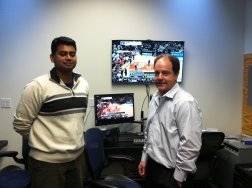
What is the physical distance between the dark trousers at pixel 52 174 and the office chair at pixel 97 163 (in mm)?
211

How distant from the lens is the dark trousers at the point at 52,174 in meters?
1.56

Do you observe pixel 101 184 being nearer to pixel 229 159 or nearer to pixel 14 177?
pixel 14 177

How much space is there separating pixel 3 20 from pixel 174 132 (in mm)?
2524

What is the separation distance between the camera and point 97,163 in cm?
208

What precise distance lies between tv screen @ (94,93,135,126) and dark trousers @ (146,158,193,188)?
1.20 meters

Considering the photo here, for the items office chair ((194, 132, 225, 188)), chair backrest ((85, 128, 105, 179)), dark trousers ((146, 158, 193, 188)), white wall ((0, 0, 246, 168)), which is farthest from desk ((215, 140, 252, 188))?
chair backrest ((85, 128, 105, 179))

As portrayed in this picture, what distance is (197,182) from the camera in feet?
8.64

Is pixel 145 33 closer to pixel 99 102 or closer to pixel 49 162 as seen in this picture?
pixel 99 102

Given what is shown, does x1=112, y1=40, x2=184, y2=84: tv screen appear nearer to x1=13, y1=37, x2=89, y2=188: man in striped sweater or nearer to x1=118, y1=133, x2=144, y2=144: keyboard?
x1=118, y1=133, x2=144, y2=144: keyboard

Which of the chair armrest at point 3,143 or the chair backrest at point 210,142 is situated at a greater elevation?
the chair backrest at point 210,142

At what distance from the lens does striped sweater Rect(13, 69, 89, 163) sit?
60.7 inches

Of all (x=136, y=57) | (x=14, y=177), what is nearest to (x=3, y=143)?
(x=14, y=177)

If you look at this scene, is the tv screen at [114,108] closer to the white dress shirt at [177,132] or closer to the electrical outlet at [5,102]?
the electrical outlet at [5,102]

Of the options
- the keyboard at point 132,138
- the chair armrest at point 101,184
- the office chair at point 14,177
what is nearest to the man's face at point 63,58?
the chair armrest at point 101,184
